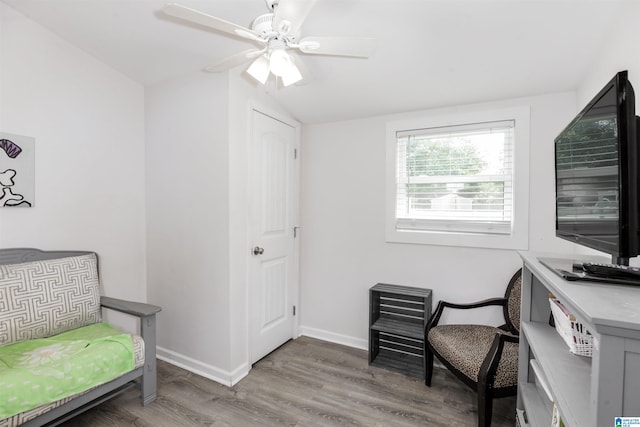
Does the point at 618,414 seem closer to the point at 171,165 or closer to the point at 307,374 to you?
the point at 307,374

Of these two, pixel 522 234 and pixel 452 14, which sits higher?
pixel 452 14

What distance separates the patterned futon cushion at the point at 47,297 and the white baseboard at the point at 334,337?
5.91 ft

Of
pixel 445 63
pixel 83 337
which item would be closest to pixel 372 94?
pixel 445 63

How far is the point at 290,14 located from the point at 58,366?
2.00 meters

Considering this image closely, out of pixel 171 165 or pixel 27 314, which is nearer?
pixel 27 314

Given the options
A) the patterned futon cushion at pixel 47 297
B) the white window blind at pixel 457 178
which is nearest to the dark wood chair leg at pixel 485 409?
the white window blind at pixel 457 178

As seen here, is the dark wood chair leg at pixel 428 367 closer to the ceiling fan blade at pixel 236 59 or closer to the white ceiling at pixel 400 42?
the white ceiling at pixel 400 42

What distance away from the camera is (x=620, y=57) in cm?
145

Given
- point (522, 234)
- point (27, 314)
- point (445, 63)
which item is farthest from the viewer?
point (522, 234)

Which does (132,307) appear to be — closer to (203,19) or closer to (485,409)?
(203,19)

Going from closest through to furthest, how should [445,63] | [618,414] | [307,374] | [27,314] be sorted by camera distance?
1. [618,414]
2. [27,314]
3. [445,63]
4. [307,374]

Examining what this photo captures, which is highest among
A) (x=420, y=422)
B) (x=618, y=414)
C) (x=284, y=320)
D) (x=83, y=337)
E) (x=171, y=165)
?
(x=171, y=165)

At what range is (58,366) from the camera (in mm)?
1537

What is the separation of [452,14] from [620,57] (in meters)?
0.81
